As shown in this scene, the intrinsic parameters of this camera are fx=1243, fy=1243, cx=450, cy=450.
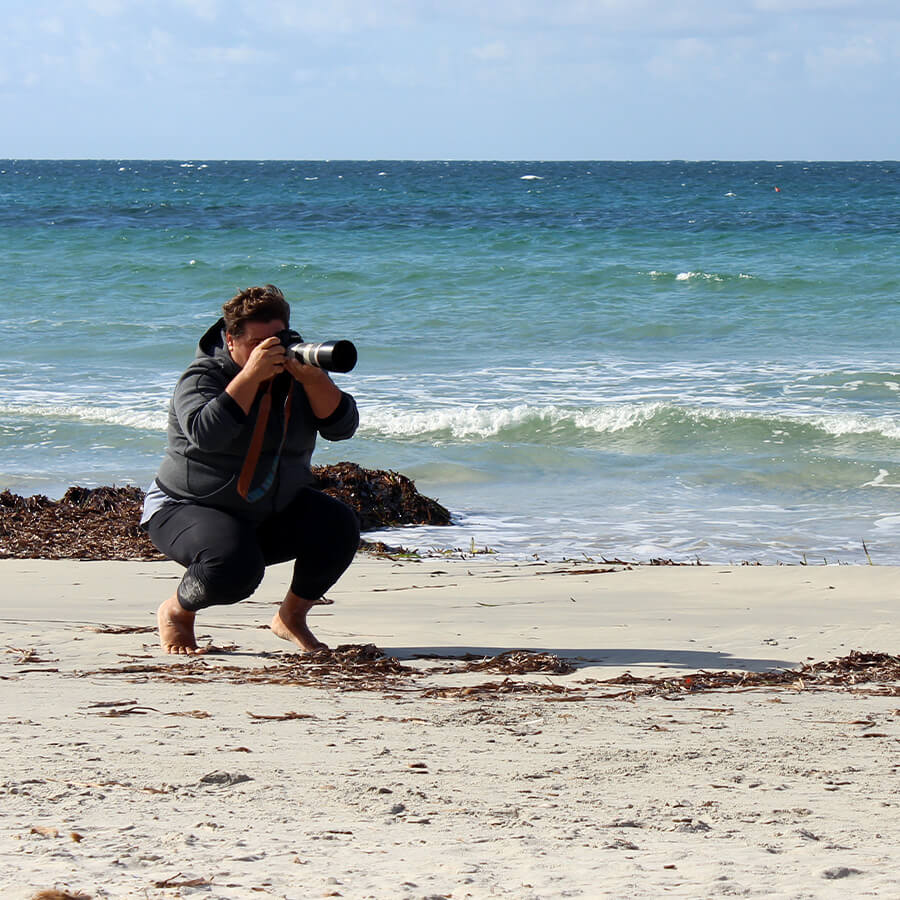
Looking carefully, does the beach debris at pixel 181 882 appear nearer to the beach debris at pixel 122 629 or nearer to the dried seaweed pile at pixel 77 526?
the beach debris at pixel 122 629

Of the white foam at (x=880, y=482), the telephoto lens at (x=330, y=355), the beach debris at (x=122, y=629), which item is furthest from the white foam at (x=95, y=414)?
the telephoto lens at (x=330, y=355)

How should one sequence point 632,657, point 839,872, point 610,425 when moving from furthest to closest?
point 610,425, point 632,657, point 839,872

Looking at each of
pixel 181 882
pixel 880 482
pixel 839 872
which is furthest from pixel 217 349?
pixel 880 482

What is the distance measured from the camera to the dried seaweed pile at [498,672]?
371 centimetres

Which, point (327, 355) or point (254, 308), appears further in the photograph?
point (254, 308)

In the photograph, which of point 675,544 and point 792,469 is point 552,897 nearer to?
point 675,544

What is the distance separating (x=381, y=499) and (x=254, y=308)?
3871 mm

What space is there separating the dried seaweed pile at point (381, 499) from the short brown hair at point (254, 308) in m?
3.57

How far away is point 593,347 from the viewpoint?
15875 mm

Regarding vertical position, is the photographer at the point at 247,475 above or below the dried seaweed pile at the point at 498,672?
above

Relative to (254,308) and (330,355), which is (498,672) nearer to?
(330,355)

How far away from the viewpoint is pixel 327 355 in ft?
12.6

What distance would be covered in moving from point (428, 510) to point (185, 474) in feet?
12.1

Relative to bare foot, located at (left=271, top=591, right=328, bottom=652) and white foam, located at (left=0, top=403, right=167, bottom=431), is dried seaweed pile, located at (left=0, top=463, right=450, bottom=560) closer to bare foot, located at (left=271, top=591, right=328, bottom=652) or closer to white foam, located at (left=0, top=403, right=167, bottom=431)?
bare foot, located at (left=271, top=591, right=328, bottom=652)
